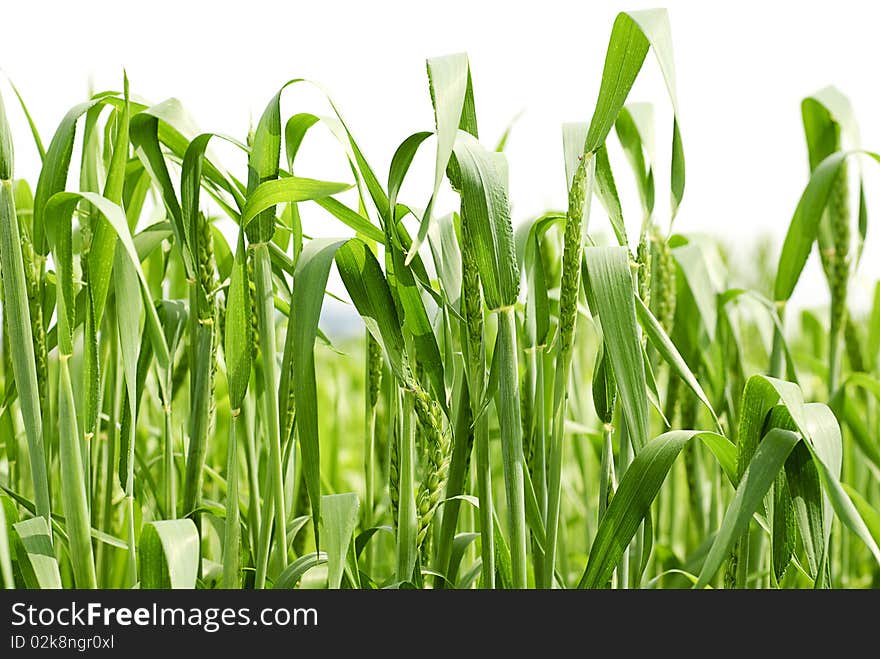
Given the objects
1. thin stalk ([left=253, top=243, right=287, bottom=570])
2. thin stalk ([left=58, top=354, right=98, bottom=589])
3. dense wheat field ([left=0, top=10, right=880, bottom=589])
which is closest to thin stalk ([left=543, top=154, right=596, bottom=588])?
dense wheat field ([left=0, top=10, right=880, bottom=589])

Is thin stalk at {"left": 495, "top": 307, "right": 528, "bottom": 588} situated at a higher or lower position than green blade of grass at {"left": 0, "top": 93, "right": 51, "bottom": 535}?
lower

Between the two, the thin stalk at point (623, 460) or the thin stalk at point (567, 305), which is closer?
the thin stalk at point (567, 305)

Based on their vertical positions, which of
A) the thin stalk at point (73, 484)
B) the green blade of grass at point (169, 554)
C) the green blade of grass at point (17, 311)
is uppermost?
the green blade of grass at point (17, 311)

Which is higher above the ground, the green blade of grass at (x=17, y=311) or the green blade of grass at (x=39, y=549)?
the green blade of grass at (x=17, y=311)

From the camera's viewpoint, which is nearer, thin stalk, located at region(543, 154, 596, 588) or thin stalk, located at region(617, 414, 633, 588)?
thin stalk, located at region(543, 154, 596, 588)

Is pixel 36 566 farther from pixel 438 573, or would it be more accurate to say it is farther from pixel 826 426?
pixel 826 426

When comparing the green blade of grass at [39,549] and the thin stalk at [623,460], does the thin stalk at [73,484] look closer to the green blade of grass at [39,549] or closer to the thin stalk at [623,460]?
the green blade of grass at [39,549]

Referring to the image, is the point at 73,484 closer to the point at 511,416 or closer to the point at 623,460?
the point at 511,416

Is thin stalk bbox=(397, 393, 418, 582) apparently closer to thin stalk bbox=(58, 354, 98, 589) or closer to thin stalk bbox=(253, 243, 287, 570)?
thin stalk bbox=(253, 243, 287, 570)

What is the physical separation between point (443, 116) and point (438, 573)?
343mm

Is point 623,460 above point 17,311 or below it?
below

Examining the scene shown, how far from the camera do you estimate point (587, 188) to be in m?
0.56

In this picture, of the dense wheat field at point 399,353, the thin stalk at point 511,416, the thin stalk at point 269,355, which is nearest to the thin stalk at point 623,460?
the dense wheat field at point 399,353

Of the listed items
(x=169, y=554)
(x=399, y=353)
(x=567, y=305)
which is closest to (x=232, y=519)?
(x=169, y=554)
